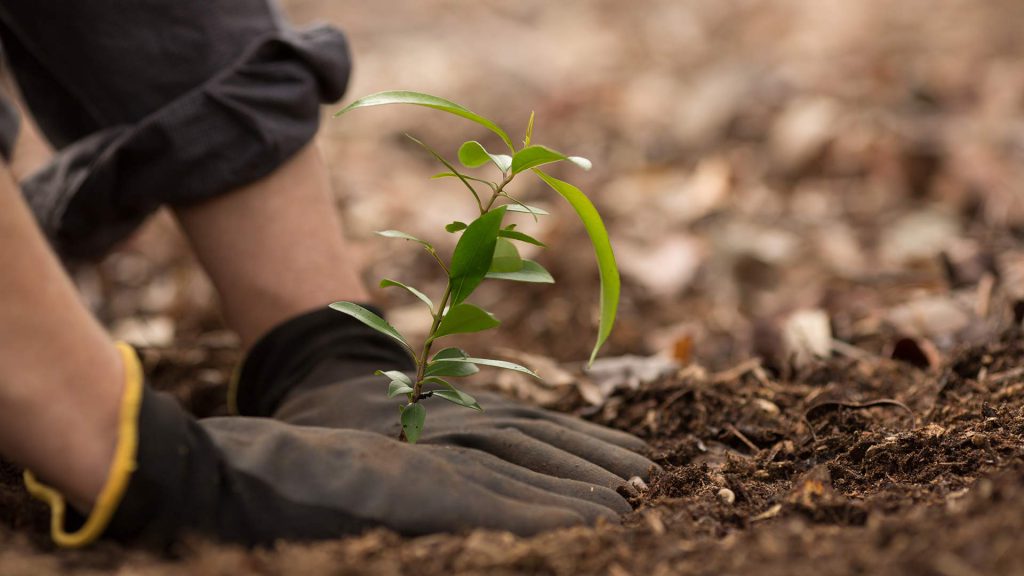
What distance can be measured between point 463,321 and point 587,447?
24 cm

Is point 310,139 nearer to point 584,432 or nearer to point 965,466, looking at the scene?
point 584,432

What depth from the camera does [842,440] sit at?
1.04 meters

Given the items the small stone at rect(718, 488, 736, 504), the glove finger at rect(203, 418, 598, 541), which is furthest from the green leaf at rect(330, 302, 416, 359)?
the small stone at rect(718, 488, 736, 504)

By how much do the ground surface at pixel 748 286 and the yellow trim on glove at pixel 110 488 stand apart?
0.06 feet

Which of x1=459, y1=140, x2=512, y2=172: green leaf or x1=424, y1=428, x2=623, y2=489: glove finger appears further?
x1=424, y1=428, x2=623, y2=489: glove finger

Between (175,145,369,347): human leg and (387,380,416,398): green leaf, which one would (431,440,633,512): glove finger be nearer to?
(387,380,416,398): green leaf

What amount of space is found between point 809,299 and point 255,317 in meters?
1.06

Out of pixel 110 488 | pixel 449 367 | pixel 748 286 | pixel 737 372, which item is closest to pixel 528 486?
pixel 449 367

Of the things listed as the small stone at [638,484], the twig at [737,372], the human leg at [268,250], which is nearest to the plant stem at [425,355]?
the small stone at [638,484]

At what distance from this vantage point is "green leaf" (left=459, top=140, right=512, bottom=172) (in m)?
0.86

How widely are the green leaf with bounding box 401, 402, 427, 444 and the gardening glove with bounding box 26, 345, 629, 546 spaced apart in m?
0.04

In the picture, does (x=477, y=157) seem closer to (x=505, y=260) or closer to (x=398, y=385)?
(x=505, y=260)

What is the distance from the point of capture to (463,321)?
0.93 metres

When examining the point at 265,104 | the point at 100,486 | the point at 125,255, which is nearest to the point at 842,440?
the point at 100,486
